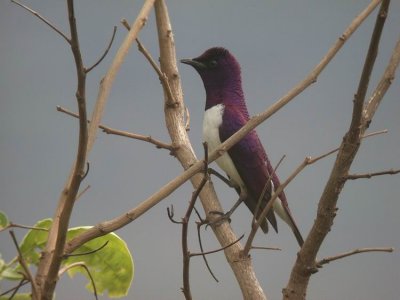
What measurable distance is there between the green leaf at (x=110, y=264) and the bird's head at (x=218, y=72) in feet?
2.15

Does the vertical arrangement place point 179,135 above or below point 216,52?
below

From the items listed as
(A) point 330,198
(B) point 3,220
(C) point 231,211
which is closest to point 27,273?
(B) point 3,220

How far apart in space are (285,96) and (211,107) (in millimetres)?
745

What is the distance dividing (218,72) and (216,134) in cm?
13

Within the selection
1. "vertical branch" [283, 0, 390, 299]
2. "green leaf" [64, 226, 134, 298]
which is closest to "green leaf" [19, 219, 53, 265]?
"green leaf" [64, 226, 134, 298]

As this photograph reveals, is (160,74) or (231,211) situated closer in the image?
(160,74)

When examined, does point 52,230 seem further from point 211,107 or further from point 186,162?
point 211,107

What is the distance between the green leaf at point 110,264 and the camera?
587mm

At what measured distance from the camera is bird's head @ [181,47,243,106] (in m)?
1.21

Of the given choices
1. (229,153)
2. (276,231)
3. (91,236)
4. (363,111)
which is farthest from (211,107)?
(91,236)

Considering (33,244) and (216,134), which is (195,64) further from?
(33,244)

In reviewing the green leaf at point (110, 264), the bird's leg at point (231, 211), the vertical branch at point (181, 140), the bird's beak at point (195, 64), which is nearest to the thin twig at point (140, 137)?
the vertical branch at point (181, 140)

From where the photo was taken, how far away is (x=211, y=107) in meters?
1.24

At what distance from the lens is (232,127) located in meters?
1.19
